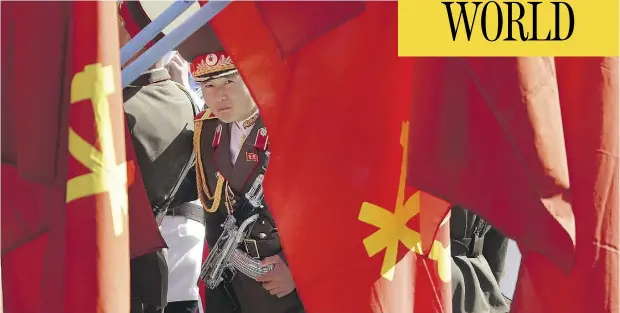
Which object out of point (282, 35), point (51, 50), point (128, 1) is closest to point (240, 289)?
point (128, 1)

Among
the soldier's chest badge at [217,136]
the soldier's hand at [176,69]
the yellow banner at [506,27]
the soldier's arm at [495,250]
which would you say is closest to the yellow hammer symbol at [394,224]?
the yellow banner at [506,27]

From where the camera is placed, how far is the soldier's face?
3.32 metres

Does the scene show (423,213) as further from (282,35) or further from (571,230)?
(282,35)

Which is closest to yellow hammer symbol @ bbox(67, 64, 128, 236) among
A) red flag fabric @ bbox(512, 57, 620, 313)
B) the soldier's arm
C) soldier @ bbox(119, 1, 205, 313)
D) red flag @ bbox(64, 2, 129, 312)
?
red flag @ bbox(64, 2, 129, 312)

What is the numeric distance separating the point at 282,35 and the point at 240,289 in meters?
1.14

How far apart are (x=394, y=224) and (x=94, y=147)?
0.74 meters

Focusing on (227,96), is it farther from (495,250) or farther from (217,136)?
(495,250)

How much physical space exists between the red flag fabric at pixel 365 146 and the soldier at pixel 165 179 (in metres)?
0.82

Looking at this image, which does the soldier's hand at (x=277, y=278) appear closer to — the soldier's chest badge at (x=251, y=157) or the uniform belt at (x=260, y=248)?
the uniform belt at (x=260, y=248)

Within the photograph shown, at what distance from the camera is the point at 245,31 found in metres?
2.61

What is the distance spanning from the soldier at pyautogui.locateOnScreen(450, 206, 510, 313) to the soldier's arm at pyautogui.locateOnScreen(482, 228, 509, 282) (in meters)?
0.02

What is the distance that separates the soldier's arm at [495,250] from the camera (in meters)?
3.97

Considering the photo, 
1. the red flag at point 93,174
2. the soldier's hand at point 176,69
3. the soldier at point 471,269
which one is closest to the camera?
the red flag at point 93,174

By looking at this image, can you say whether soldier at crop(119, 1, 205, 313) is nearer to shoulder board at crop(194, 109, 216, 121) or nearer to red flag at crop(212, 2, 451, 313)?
shoulder board at crop(194, 109, 216, 121)
